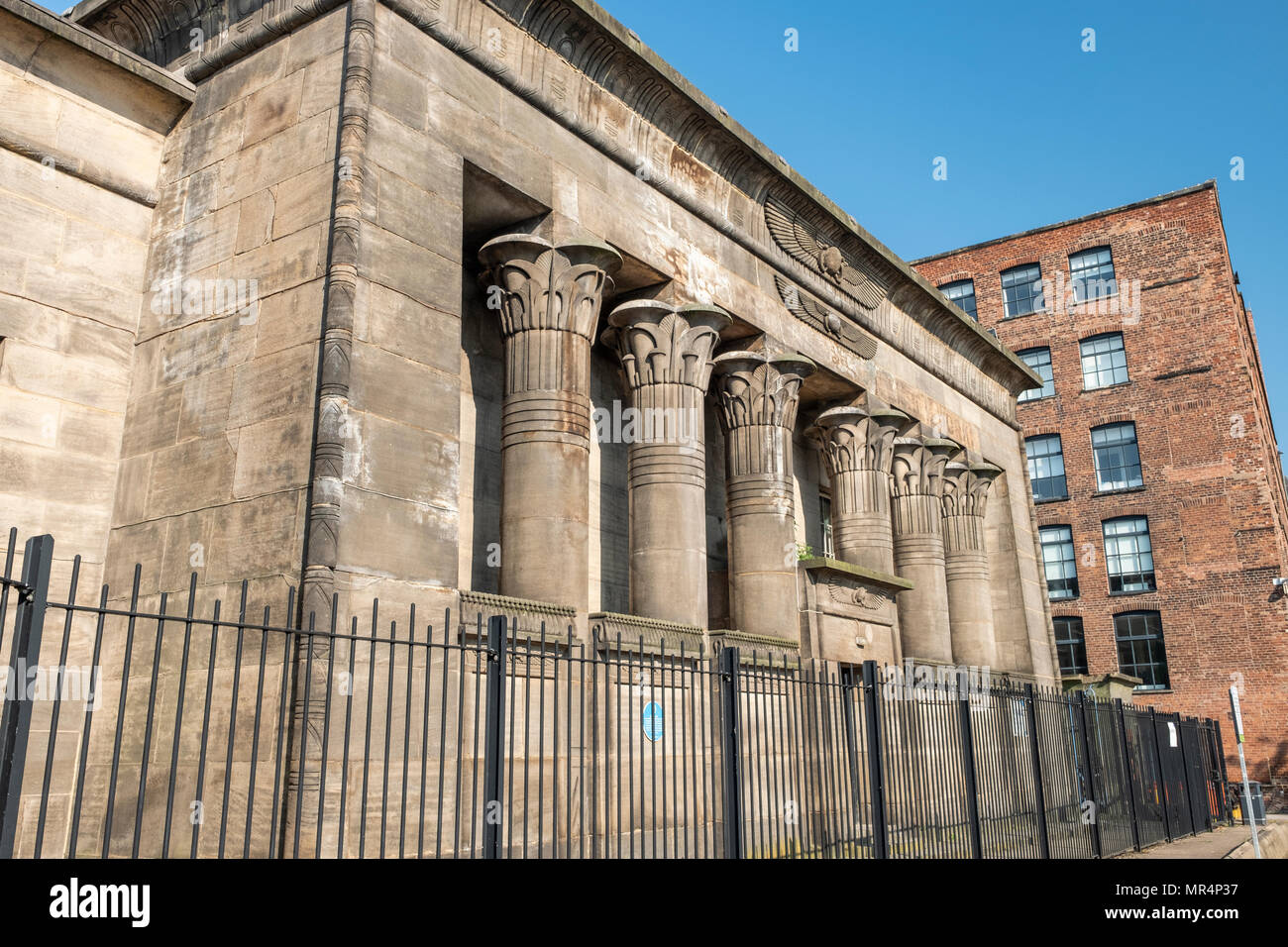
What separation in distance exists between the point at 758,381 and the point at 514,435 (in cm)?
543

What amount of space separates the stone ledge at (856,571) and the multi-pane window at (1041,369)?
21.5m

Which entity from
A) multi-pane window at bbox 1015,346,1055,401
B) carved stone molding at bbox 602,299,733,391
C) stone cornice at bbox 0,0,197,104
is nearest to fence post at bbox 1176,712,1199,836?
carved stone molding at bbox 602,299,733,391

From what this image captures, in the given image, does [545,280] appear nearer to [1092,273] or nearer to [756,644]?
[756,644]

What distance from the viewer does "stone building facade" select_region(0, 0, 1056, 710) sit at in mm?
9930

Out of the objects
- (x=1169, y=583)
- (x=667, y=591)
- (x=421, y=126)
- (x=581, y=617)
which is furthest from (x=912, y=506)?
(x=1169, y=583)

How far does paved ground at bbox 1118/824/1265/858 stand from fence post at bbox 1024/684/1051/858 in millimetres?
2686

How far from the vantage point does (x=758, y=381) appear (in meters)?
16.4

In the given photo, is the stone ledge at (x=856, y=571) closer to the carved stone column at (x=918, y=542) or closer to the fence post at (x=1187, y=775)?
the carved stone column at (x=918, y=542)

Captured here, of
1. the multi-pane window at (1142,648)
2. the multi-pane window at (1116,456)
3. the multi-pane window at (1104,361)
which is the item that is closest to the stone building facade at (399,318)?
the multi-pane window at (1142,648)

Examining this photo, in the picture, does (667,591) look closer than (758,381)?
Yes

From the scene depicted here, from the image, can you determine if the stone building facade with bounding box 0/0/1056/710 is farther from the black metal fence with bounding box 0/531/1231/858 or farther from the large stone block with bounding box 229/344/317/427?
the black metal fence with bounding box 0/531/1231/858

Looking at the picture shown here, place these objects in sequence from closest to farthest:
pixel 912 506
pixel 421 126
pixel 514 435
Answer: pixel 421 126, pixel 514 435, pixel 912 506

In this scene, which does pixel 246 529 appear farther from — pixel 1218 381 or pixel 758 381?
pixel 1218 381
